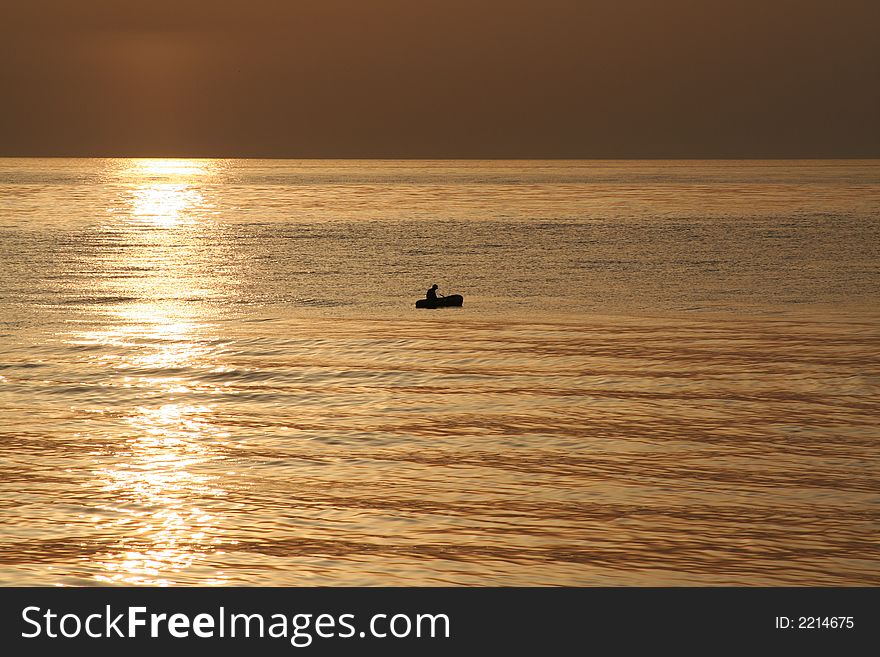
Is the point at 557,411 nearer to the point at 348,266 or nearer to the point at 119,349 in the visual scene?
the point at 119,349

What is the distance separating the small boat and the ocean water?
0.81 metres

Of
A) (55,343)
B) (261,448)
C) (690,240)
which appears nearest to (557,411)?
(261,448)

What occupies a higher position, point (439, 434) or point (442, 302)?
point (442, 302)

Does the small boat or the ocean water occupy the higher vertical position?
the small boat

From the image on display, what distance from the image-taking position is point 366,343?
31094 millimetres

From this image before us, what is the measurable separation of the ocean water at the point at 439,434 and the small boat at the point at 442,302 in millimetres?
814

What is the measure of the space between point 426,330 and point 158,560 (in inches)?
809

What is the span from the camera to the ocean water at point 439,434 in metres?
13.6

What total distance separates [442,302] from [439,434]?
19.8 m

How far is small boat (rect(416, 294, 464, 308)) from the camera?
39.0 m

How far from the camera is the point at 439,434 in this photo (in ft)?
64.6

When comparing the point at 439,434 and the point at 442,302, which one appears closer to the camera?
the point at 439,434

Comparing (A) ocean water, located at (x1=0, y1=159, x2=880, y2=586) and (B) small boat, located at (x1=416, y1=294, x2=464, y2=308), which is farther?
(B) small boat, located at (x1=416, y1=294, x2=464, y2=308)

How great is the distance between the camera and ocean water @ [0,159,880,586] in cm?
1362
